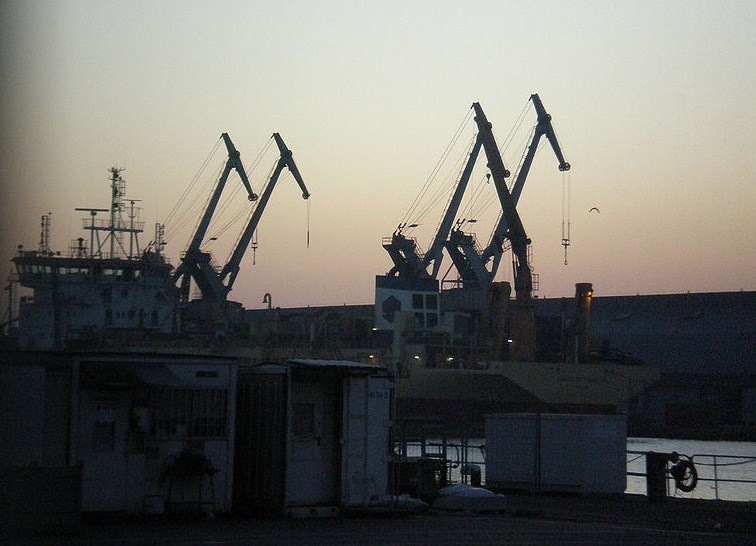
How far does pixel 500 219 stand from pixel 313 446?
48504mm

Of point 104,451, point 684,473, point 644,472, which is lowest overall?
point 644,472

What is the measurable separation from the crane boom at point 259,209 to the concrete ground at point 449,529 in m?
51.2

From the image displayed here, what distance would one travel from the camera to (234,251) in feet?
216

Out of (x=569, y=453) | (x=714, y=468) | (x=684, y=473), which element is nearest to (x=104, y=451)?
(x=569, y=453)

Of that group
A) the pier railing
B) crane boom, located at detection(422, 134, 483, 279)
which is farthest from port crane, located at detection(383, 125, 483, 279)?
the pier railing

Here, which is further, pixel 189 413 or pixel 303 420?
pixel 303 420

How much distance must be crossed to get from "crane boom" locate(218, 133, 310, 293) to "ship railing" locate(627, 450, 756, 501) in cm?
3398

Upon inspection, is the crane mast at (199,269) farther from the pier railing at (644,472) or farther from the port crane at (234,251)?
the pier railing at (644,472)

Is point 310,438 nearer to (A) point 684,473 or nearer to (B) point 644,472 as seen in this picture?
(A) point 684,473

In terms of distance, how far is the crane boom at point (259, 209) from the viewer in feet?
213

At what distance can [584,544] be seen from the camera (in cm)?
1053

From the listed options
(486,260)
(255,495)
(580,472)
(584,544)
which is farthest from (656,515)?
(486,260)

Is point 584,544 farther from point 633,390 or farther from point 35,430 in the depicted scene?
point 633,390

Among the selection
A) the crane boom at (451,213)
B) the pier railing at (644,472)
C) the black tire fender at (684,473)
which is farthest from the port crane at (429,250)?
the black tire fender at (684,473)
